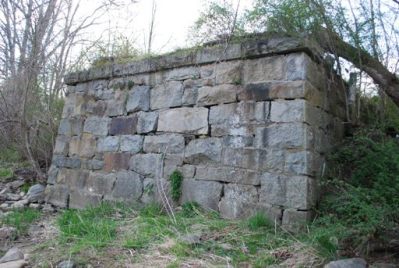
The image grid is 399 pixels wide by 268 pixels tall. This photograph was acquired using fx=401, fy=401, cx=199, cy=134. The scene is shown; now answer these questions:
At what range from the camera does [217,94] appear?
12.8 feet

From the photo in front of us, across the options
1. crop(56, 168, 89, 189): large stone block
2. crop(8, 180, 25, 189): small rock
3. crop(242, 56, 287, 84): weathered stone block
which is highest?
crop(242, 56, 287, 84): weathered stone block

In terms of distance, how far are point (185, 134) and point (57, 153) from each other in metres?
2.14

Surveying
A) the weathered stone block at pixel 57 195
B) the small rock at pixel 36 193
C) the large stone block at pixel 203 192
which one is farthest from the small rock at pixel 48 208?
the large stone block at pixel 203 192

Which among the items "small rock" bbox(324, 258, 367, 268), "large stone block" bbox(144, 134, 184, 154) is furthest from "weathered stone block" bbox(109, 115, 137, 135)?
"small rock" bbox(324, 258, 367, 268)

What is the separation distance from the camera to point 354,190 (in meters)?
3.24

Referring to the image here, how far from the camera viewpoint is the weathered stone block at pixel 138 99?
450 cm

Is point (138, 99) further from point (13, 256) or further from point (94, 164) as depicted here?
point (13, 256)

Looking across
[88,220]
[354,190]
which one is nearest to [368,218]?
[354,190]

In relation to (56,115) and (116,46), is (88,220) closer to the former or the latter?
(116,46)

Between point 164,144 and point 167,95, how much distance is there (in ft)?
1.75

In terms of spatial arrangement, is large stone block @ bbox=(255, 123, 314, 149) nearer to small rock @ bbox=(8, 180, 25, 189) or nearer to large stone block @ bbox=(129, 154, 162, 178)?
large stone block @ bbox=(129, 154, 162, 178)

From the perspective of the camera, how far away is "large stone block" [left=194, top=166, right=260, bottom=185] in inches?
140

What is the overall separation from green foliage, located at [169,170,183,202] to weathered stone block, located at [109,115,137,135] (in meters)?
0.81

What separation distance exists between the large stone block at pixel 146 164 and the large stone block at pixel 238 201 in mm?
856
